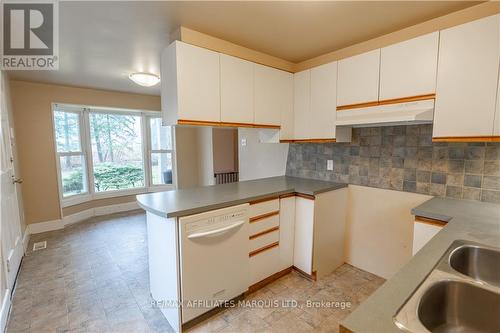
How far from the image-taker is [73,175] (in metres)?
4.24

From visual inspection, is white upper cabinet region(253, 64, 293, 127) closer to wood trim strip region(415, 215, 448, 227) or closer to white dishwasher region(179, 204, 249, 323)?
white dishwasher region(179, 204, 249, 323)

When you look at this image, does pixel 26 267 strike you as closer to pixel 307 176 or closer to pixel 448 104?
pixel 307 176

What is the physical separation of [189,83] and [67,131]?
137 inches

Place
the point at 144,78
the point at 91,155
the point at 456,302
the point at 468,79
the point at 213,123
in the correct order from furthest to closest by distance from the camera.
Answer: the point at 91,155, the point at 144,78, the point at 213,123, the point at 468,79, the point at 456,302

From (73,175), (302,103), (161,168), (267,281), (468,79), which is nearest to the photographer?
(468,79)

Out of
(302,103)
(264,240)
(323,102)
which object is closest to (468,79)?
(323,102)

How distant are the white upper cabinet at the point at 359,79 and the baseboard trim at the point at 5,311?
3.24m

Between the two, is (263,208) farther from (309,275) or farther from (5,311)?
(5,311)

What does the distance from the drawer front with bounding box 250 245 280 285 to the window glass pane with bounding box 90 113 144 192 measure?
12.5ft

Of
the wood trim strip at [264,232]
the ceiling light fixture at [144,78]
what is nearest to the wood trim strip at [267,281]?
the wood trim strip at [264,232]

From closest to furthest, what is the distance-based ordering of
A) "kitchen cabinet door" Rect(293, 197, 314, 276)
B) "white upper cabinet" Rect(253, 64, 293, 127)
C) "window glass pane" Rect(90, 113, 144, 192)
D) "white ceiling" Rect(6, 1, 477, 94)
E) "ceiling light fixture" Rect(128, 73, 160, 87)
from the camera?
"white ceiling" Rect(6, 1, 477, 94) < "kitchen cabinet door" Rect(293, 197, 314, 276) < "white upper cabinet" Rect(253, 64, 293, 127) < "ceiling light fixture" Rect(128, 73, 160, 87) < "window glass pane" Rect(90, 113, 144, 192)

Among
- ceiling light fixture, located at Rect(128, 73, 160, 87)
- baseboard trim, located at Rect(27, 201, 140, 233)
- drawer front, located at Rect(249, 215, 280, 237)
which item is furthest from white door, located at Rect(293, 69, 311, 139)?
baseboard trim, located at Rect(27, 201, 140, 233)

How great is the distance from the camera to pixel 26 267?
2631 mm

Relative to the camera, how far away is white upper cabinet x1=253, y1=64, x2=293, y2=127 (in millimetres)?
2430
